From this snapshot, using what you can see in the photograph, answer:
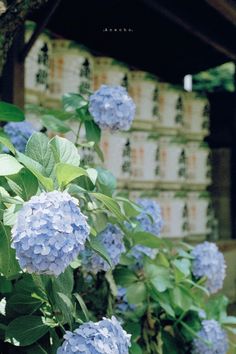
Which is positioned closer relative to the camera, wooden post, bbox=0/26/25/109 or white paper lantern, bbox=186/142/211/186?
wooden post, bbox=0/26/25/109

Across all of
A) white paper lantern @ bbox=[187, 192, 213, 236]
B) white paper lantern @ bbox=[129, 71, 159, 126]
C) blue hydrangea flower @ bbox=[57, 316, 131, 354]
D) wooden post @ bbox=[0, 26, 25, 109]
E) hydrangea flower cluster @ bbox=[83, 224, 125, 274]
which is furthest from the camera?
white paper lantern @ bbox=[187, 192, 213, 236]

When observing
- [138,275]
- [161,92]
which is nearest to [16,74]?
[138,275]

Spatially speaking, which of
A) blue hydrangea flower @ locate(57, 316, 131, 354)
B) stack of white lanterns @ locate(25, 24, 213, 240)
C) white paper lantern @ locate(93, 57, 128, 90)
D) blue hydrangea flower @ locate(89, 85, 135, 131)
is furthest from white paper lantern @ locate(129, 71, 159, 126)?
blue hydrangea flower @ locate(57, 316, 131, 354)

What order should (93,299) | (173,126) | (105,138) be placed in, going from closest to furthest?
(93,299) < (105,138) < (173,126)

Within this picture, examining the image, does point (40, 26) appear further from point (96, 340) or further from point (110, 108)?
point (96, 340)

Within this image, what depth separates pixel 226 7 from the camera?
2.54 metres

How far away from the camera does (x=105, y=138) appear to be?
2.75 metres

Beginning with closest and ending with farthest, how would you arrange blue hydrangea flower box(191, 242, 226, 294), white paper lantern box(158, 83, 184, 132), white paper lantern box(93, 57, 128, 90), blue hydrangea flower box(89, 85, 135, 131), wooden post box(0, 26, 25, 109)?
blue hydrangea flower box(89, 85, 135, 131), blue hydrangea flower box(191, 242, 226, 294), wooden post box(0, 26, 25, 109), white paper lantern box(93, 57, 128, 90), white paper lantern box(158, 83, 184, 132)

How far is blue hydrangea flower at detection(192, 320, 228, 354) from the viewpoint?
1.74m

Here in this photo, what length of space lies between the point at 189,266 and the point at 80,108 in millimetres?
630

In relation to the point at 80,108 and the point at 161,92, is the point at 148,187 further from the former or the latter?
the point at 80,108

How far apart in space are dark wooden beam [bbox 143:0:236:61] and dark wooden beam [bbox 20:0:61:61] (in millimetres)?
559

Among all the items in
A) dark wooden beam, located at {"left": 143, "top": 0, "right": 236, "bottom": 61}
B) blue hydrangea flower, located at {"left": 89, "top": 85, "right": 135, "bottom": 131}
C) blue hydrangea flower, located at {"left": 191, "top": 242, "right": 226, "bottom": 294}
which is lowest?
blue hydrangea flower, located at {"left": 191, "top": 242, "right": 226, "bottom": 294}

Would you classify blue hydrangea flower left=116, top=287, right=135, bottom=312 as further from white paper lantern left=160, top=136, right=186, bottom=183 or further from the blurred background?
white paper lantern left=160, top=136, right=186, bottom=183
